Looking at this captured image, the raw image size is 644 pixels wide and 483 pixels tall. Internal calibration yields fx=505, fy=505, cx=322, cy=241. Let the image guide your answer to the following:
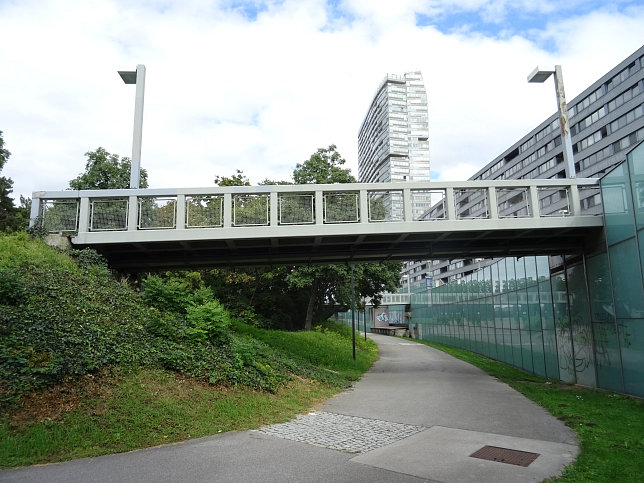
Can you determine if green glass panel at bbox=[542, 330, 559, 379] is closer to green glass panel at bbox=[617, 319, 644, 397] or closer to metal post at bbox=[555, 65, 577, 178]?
green glass panel at bbox=[617, 319, 644, 397]

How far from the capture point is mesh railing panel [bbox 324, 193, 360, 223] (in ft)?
52.4

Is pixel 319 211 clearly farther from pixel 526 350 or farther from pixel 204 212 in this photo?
pixel 526 350

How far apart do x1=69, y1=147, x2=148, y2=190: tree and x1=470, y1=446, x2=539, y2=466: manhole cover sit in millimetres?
32082

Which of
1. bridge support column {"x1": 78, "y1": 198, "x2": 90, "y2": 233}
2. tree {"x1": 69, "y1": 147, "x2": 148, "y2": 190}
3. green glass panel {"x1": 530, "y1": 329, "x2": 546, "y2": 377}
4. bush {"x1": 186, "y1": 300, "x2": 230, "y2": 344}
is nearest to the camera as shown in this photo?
bush {"x1": 186, "y1": 300, "x2": 230, "y2": 344}

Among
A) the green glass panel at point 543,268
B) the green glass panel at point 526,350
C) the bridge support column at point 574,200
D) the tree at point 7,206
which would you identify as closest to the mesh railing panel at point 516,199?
the bridge support column at point 574,200

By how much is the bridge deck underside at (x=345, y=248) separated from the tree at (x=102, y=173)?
17.7 metres

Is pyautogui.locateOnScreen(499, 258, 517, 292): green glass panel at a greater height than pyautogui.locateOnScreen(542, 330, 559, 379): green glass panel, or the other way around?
pyautogui.locateOnScreen(499, 258, 517, 292): green glass panel

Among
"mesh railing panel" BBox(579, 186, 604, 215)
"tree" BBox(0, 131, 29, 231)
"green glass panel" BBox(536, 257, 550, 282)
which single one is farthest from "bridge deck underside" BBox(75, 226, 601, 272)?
"tree" BBox(0, 131, 29, 231)

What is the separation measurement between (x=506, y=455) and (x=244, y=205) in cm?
1100

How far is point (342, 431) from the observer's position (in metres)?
8.68

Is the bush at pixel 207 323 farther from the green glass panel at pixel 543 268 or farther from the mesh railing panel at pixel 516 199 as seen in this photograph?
the green glass panel at pixel 543 268

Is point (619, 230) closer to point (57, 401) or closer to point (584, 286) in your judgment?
point (584, 286)

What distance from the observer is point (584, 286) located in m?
17.2

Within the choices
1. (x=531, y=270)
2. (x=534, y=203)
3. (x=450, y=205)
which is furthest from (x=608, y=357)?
(x=531, y=270)
